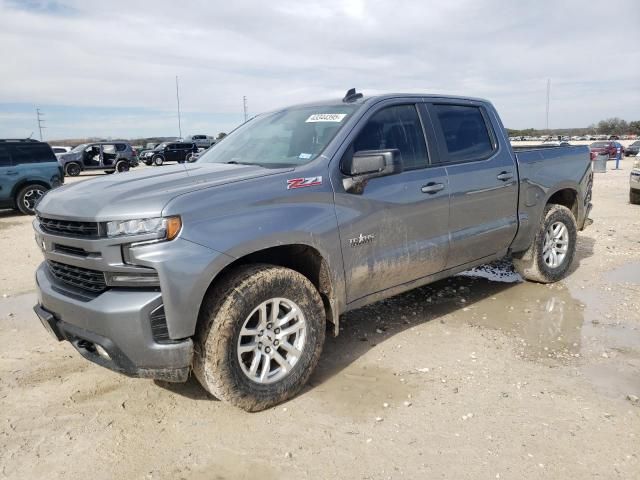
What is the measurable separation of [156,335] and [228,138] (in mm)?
2344

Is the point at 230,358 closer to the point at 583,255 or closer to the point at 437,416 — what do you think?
the point at 437,416

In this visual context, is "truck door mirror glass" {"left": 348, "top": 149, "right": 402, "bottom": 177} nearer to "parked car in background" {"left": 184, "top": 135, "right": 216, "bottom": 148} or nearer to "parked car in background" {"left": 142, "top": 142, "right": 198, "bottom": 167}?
"parked car in background" {"left": 142, "top": 142, "right": 198, "bottom": 167}

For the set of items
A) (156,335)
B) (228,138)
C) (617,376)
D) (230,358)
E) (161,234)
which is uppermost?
(228,138)

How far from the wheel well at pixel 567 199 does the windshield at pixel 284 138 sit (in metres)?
3.19

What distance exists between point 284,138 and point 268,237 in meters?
1.19

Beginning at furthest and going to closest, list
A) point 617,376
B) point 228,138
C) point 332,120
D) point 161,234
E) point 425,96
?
point 228,138
point 425,96
point 332,120
point 617,376
point 161,234

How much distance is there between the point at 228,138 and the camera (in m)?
4.62

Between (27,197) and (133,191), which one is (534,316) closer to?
(133,191)

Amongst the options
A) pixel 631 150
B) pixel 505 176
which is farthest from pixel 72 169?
pixel 631 150

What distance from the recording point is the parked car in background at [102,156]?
26.3m

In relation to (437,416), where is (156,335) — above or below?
above

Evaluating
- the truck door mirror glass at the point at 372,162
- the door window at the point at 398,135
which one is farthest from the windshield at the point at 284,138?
the truck door mirror glass at the point at 372,162

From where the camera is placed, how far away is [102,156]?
27.1 m

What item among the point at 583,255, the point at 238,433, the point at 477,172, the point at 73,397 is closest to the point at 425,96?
the point at 477,172
